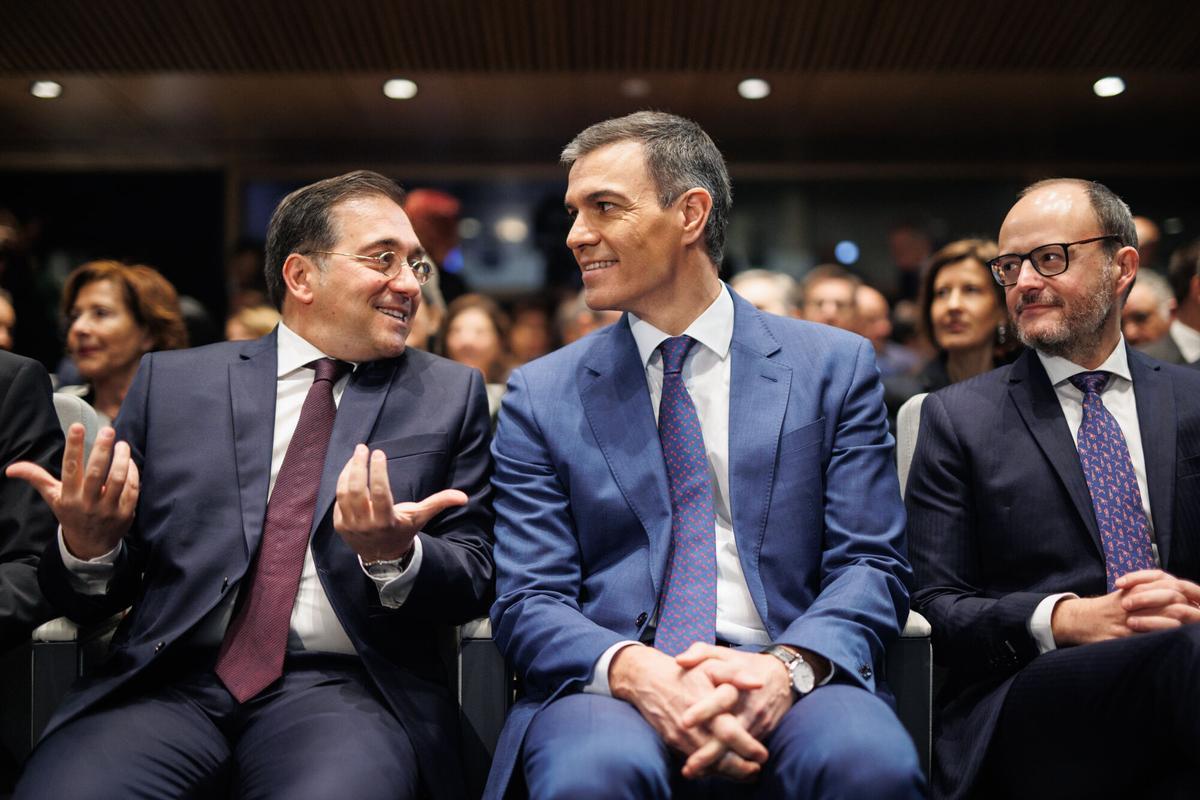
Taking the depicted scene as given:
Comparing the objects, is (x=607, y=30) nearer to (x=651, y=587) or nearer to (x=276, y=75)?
(x=276, y=75)

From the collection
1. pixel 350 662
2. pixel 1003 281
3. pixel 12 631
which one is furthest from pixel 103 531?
pixel 1003 281

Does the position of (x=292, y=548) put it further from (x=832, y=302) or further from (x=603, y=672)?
(x=832, y=302)

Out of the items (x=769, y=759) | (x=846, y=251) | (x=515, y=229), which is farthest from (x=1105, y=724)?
(x=515, y=229)

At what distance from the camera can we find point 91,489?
1823 mm

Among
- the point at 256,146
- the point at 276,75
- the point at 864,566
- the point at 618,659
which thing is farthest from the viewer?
the point at 256,146

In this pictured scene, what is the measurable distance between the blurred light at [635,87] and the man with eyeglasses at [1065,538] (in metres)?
3.64

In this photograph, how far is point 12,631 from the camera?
2.00m

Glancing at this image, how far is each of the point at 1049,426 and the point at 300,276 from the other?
4.84 ft

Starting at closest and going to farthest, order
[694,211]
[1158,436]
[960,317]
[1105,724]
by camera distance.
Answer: [1105,724] < [1158,436] < [694,211] < [960,317]

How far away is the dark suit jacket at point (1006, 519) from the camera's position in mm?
1969

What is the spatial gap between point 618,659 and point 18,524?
1.14m

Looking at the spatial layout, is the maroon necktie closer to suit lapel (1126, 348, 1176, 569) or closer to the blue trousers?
the blue trousers

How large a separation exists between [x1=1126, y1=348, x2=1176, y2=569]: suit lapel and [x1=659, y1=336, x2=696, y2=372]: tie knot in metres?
0.85

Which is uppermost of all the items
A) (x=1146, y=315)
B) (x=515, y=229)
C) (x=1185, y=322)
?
(x=515, y=229)
